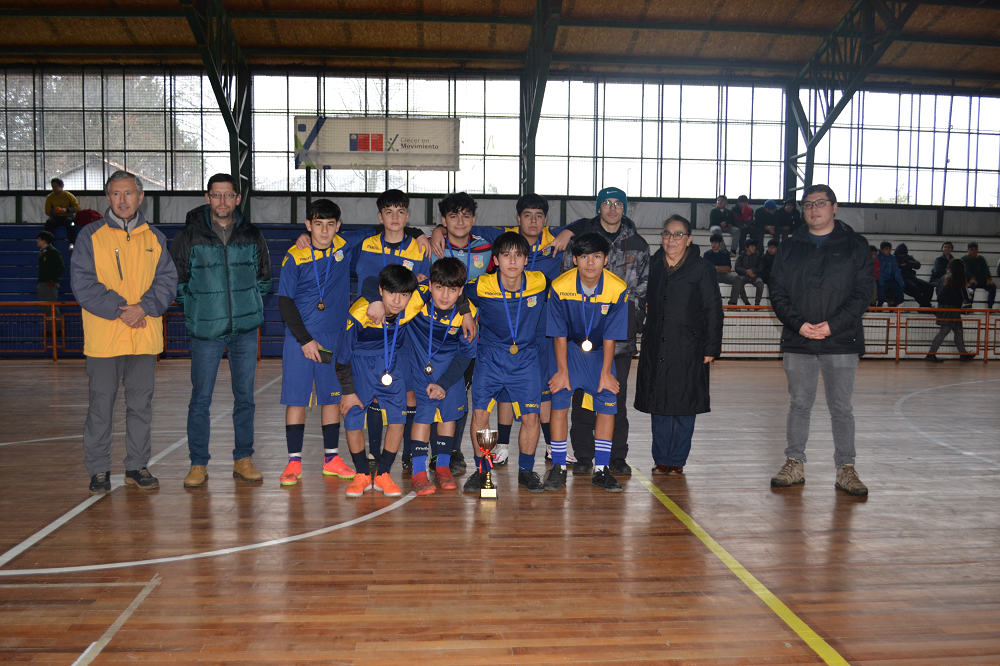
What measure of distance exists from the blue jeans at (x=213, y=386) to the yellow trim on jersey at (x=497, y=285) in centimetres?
169

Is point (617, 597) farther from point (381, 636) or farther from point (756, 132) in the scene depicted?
point (756, 132)

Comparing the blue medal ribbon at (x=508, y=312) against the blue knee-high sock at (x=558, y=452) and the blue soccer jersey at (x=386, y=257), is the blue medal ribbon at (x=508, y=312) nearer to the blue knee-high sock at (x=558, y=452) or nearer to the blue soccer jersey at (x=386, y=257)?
the blue soccer jersey at (x=386, y=257)

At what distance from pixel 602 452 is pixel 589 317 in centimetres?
94

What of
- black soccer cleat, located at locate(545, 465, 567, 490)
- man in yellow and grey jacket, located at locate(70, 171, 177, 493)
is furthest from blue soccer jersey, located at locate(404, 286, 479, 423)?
man in yellow and grey jacket, located at locate(70, 171, 177, 493)

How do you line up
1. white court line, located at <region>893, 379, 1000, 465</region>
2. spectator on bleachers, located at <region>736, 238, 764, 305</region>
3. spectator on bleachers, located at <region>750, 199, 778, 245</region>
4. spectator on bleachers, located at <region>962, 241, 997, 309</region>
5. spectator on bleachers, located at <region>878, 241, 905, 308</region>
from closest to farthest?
white court line, located at <region>893, 379, 1000, 465</region> < spectator on bleachers, located at <region>736, 238, 764, 305</region> < spectator on bleachers, located at <region>878, 241, 905, 308</region> < spectator on bleachers, located at <region>962, 241, 997, 309</region> < spectator on bleachers, located at <region>750, 199, 778, 245</region>

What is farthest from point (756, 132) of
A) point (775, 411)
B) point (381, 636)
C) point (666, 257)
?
point (381, 636)

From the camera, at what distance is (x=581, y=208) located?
70.4 ft

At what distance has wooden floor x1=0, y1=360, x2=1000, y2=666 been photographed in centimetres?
277

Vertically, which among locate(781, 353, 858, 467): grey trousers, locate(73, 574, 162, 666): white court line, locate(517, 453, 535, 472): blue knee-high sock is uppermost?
locate(781, 353, 858, 467): grey trousers

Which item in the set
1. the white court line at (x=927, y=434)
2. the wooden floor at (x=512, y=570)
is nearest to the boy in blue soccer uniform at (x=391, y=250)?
the wooden floor at (x=512, y=570)

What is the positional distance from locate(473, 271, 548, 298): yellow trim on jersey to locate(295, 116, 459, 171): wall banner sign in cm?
1406

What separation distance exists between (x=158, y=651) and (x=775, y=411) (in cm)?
728

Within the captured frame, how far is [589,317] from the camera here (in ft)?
15.8

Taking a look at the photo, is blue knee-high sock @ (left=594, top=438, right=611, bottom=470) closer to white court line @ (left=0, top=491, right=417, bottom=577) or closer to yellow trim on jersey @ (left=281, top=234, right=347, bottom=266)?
white court line @ (left=0, top=491, right=417, bottom=577)
